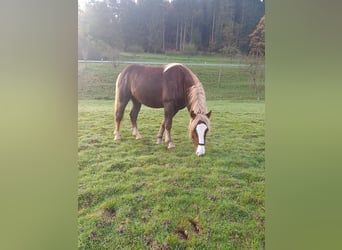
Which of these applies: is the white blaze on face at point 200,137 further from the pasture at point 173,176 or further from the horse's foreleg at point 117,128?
the horse's foreleg at point 117,128

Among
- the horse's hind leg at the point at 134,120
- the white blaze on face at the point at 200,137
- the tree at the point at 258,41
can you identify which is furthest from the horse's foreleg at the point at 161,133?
the tree at the point at 258,41

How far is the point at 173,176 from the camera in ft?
6.92

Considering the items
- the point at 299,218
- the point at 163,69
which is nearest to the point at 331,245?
the point at 299,218

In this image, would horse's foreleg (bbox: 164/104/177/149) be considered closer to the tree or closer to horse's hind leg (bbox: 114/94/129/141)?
horse's hind leg (bbox: 114/94/129/141)

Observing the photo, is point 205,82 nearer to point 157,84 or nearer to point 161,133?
point 157,84

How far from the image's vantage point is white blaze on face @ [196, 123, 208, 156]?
7.02ft

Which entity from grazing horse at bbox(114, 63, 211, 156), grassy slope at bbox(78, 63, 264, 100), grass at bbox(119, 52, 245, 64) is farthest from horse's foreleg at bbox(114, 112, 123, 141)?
grass at bbox(119, 52, 245, 64)

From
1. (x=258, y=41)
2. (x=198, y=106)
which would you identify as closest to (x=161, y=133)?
(x=198, y=106)

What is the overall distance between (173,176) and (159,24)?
1038 millimetres

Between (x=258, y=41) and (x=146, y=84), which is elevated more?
(x=258, y=41)

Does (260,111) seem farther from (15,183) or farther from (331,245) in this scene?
(15,183)

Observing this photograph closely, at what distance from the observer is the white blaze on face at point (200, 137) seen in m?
2.14

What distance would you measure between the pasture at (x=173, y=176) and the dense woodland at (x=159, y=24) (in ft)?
0.56

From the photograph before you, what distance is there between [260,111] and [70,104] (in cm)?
130
